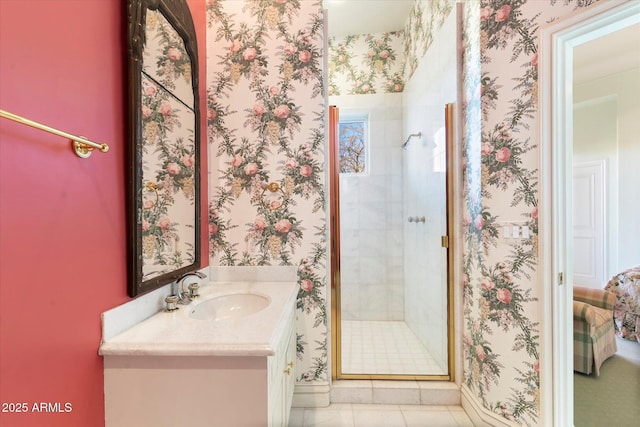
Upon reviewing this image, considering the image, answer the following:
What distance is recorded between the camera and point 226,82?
1.74m

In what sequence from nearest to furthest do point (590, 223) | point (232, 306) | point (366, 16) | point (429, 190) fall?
1. point (232, 306)
2. point (429, 190)
3. point (366, 16)
4. point (590, 223)

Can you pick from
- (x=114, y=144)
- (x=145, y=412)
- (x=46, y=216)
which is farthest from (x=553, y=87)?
(x=145, y=412)

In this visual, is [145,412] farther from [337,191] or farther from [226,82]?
[226,82]

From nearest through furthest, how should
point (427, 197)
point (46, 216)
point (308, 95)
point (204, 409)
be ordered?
1. point (46, 216)
2. point (204, 409)
3. point (308, 95)
4. point (427, 197)

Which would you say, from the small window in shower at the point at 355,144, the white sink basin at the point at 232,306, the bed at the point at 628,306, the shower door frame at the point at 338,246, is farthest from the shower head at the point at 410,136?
the bed at the point at 628,306

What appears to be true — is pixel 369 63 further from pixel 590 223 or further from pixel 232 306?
pixel 590 223

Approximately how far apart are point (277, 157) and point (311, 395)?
1.54 metres

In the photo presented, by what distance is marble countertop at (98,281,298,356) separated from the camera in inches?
32.4

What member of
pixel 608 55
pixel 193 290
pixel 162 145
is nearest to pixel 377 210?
pixel 193 290

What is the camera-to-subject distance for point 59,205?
0.72 metres

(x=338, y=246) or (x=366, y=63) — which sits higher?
(x=366, y=63)

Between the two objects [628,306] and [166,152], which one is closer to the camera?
[166,152]

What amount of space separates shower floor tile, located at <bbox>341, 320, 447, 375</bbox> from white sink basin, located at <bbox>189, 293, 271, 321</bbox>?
3.22 ft

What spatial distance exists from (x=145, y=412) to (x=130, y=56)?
1.21 metres
